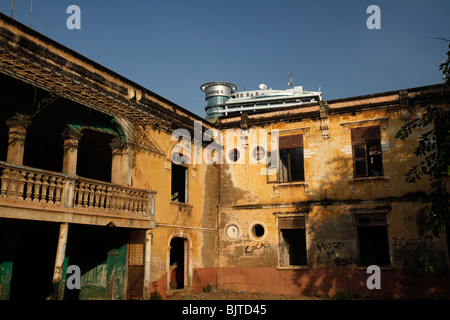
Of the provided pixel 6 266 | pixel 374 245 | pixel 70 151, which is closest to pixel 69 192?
pixel 70 151

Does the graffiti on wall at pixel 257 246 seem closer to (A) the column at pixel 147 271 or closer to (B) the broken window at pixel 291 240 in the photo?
(B) the broken window at pixel 291 240

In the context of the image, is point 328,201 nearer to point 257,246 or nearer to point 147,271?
point 257,246

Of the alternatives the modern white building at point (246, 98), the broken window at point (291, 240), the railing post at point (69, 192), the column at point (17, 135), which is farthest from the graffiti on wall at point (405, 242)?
the modern white building at point (246, 98)

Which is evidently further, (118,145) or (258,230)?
(258,230)

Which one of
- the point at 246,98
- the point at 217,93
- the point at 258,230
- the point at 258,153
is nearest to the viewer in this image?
the point at 258,230

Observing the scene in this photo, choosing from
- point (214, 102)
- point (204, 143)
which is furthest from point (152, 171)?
point (214, 102)

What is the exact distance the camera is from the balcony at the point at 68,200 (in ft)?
26.9

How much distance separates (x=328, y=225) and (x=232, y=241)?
4.13 m

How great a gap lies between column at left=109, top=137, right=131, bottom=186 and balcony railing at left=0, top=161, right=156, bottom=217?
1083 mm

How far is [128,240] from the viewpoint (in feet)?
40.3

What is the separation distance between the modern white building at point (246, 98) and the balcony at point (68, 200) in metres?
48.1

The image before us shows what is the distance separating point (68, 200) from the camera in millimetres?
9328

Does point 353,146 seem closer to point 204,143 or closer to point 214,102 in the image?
point 204,143

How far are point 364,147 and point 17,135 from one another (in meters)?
12.3
